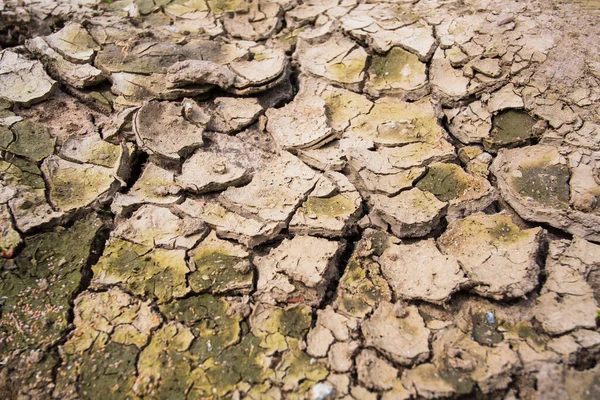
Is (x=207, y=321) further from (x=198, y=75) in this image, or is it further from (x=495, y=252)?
(x=198, y=75)

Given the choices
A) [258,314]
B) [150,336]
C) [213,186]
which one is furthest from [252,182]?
[150,336]

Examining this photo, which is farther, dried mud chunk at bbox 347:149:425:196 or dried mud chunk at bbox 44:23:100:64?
dried mud chunk at bbox 44:23:100:64

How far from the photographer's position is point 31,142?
8.84 feet

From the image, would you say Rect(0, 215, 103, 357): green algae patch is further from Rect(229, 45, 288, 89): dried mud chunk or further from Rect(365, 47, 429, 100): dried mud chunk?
Rect(365, 47, 429, 100): dried mud chunk

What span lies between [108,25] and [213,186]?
1.73 metres

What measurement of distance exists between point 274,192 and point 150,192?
2.20ft

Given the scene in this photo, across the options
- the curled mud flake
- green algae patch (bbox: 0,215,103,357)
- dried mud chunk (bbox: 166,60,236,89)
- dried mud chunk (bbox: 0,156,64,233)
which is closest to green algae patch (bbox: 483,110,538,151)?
the curled mud flake

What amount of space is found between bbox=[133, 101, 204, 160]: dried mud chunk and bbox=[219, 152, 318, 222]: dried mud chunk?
15.7 inches

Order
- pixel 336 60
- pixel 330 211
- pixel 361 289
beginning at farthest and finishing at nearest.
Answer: pixel 336 60, pixel 330 211, pixel 361 289

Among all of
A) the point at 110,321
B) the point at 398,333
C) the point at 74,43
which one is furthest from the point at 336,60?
the point at 110,321

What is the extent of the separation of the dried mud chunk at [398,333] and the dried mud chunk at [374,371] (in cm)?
4

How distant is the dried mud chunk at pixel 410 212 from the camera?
2359mm

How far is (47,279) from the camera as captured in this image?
222 cm

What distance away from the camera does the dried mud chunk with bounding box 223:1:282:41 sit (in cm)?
344
